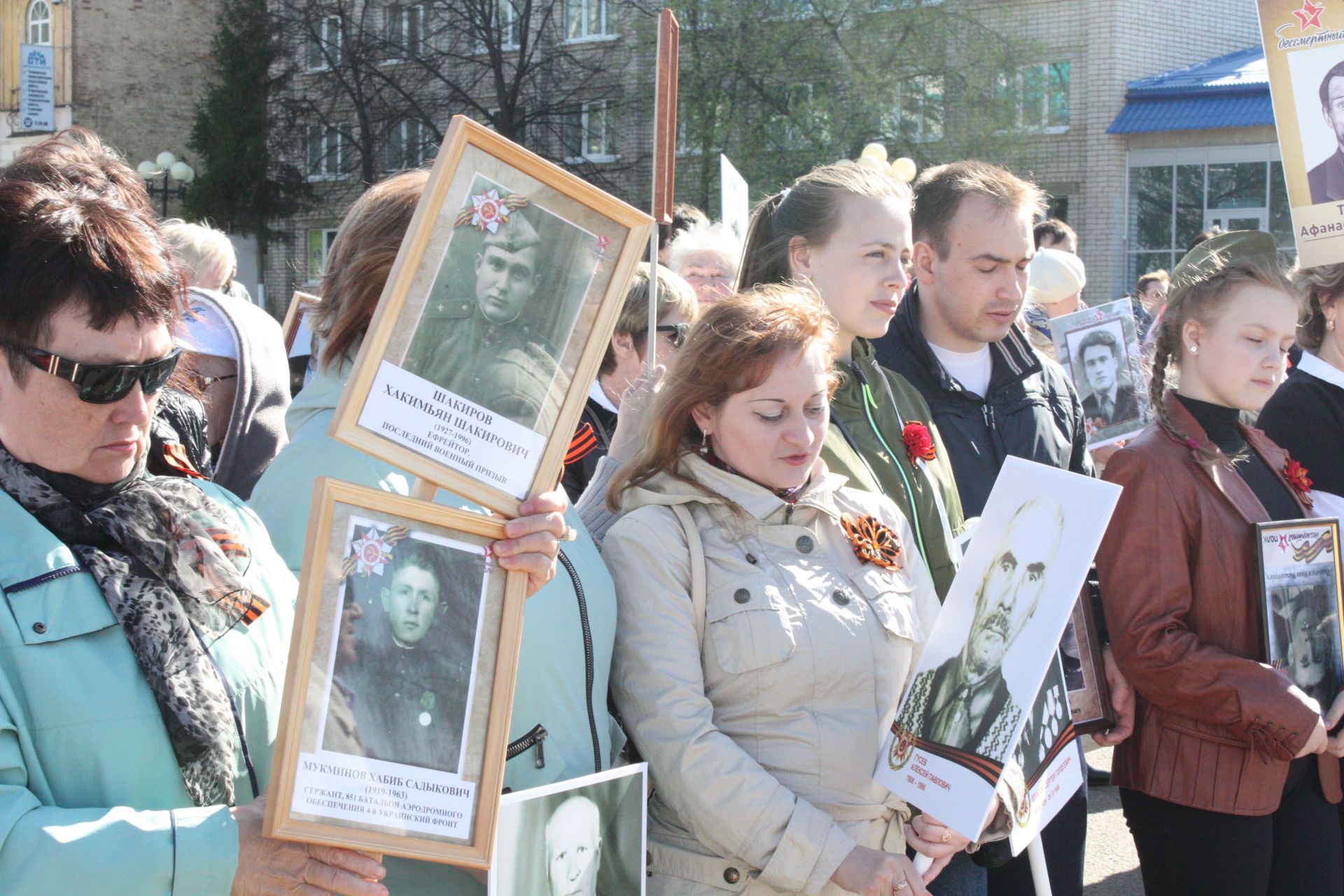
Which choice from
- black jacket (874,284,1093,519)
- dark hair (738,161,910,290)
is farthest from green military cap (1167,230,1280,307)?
dark hair (738,161,910,290)

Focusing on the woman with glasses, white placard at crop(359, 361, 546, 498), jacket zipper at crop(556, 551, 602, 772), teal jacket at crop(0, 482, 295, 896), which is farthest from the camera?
the woman with glasses

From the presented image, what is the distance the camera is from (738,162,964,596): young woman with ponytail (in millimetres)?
2998

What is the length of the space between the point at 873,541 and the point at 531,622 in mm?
792

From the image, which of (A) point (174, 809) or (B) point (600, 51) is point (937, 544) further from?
(B) point (600, 51)

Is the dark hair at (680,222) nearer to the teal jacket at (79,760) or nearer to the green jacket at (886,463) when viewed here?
the green jacket at (886,463)

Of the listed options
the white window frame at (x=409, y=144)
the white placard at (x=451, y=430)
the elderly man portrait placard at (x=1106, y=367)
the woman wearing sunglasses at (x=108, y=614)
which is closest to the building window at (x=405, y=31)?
the white window frame at (x=409, y=144)

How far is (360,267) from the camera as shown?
2.32 m

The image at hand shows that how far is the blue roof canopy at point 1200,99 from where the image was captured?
22.3m

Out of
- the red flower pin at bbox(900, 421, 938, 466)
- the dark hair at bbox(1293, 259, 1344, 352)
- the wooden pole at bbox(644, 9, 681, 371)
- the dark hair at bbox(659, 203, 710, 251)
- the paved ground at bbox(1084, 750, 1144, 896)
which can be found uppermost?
the dark hair at bbox(659, 203, 710, 251)

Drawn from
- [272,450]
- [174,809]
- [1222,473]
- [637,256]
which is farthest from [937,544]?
[272,450]

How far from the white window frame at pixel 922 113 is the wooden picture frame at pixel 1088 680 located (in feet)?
66.6

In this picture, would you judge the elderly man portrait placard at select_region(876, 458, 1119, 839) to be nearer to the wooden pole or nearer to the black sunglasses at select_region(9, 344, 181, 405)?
the wooden pole

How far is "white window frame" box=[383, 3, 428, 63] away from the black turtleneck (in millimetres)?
27112

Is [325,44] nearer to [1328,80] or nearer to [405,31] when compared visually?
[405,31]
